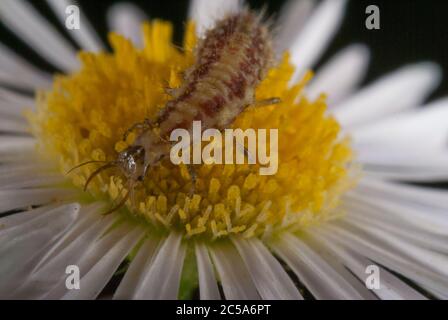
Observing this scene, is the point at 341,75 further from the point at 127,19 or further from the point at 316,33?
the point at 127,19

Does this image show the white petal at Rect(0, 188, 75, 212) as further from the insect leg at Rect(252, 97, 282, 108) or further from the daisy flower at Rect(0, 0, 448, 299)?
the insect leg at Rect(252, 97, 282, 108)

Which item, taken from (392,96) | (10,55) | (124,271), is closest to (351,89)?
(392,96)

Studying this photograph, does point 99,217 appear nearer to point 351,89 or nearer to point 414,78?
point 351,89

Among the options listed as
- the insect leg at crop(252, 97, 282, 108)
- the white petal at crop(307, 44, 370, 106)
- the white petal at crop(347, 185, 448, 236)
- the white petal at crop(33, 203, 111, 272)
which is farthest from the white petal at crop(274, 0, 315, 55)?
the white petal at crop(33, 203, 111, 272)

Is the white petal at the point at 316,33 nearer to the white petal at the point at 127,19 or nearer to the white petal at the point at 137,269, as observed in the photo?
the white petal at the point at 127,19

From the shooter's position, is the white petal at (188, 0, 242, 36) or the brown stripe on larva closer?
the brown stripe on larva

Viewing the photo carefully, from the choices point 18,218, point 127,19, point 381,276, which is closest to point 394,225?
point 381,276

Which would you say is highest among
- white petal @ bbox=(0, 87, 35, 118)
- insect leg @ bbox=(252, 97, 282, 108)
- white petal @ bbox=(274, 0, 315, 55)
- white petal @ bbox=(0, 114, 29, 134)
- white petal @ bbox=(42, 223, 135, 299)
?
white petal @ bbox=(274, 0, 315, 55)
